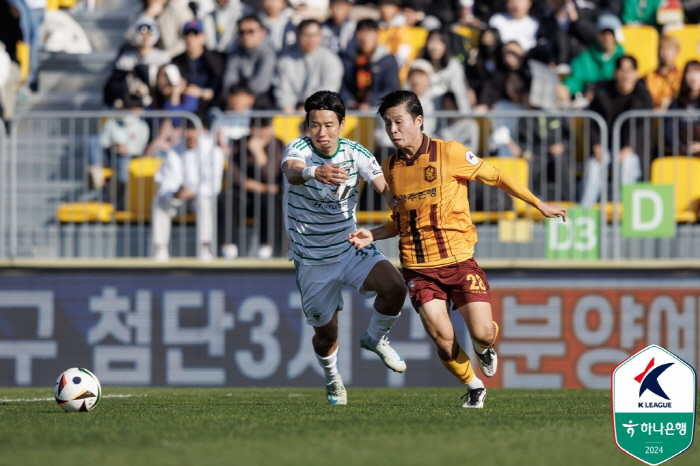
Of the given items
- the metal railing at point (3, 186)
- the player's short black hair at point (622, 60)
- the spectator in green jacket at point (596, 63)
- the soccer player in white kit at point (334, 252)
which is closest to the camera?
the soccer player in white kit at point (334, 252)

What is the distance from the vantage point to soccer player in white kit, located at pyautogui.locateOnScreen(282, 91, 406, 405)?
767cm

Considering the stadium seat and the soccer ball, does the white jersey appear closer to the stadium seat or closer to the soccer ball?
the soccer ball

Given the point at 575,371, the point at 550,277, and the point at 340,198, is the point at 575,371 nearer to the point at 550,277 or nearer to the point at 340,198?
the point at 550,277

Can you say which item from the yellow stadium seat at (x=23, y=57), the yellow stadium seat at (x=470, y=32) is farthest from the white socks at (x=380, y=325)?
the yellow stadium seat at (x=23, y=57)

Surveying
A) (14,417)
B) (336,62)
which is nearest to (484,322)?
(14,417)

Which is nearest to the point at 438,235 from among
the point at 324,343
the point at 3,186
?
the point at 324,343

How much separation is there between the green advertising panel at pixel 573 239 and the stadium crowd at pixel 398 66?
0.28 m

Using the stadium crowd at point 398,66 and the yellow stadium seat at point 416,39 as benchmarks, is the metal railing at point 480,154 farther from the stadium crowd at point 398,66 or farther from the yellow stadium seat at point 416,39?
the yellow stadium seat at point 416,39

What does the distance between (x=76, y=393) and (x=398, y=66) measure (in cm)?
693

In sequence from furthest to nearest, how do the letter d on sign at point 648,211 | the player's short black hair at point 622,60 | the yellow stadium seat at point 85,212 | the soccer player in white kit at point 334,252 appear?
the player's short black hair at point 622,60
the yellow stadium seat at point 85,212
the letter d on sign at point 648,211
the soccer player in white kit at point 334,252

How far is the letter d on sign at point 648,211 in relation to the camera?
36.0ft

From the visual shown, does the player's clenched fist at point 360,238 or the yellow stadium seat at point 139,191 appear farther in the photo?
the yellow stadium seat at point 139,191

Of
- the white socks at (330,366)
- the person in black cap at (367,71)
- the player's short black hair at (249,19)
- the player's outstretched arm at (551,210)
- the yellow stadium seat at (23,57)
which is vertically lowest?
the white socks at (330,366)

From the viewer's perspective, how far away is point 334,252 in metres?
7.87
